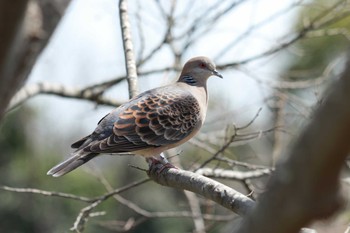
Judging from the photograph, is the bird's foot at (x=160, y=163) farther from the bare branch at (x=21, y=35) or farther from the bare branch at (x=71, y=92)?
the bare branch at (x=21, y=35)

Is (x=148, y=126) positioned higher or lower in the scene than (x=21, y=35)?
higher

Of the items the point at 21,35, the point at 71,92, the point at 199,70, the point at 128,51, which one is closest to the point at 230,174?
the point at 128,51

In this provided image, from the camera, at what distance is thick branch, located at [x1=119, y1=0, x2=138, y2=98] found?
422cm

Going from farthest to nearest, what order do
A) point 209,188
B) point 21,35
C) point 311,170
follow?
1. point 209,188
2. point 21,35
3. point 311,170

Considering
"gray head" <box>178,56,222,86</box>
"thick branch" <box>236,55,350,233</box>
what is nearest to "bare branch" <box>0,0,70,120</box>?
"thick branch" <box>236,55,350,233</box>

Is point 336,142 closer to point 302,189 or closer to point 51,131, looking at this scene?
point 302,189

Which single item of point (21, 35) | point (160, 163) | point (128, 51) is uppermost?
point (128, 51)

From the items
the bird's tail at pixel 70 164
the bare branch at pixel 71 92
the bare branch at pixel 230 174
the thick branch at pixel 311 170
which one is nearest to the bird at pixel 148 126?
the bird's tail at pixel 70 164

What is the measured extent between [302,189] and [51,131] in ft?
37.5

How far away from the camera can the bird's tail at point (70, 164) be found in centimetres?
402

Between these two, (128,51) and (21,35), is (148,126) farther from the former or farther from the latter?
(21,35)

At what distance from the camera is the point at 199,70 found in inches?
213

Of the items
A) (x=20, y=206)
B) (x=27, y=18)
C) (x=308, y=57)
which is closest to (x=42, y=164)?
(x=20, y=206)

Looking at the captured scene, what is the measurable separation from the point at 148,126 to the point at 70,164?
0.78m
